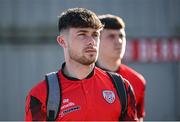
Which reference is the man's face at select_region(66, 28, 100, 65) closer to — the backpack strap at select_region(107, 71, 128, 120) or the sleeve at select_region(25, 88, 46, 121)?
the backpack strap at select_region(107, 71, 128, 120)

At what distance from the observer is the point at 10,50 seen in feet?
38.3

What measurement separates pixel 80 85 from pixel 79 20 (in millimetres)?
418

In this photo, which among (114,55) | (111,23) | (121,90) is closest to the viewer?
(121,90)

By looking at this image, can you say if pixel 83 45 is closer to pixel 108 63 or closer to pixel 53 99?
pixel 53 99

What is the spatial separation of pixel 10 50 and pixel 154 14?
322cm

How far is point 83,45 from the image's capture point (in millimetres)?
3463

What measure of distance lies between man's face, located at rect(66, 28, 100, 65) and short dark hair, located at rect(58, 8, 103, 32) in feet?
0.11

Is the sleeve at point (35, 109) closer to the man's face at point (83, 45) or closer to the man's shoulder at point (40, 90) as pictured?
the man's shoulder at point (40, 90)

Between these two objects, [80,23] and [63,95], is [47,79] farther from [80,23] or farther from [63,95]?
[80,23]

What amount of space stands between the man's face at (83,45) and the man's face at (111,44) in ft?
4.93

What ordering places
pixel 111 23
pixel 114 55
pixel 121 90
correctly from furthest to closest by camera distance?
pixel 111 23
pixel 114 55
pixel 121 90

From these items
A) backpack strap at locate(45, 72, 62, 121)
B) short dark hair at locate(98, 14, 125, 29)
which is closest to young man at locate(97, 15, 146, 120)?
short dark hair at locate(98, 14, 125, 29)

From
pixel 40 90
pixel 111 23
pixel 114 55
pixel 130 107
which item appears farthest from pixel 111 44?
pixel 40 90

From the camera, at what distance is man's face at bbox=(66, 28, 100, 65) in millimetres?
3453
